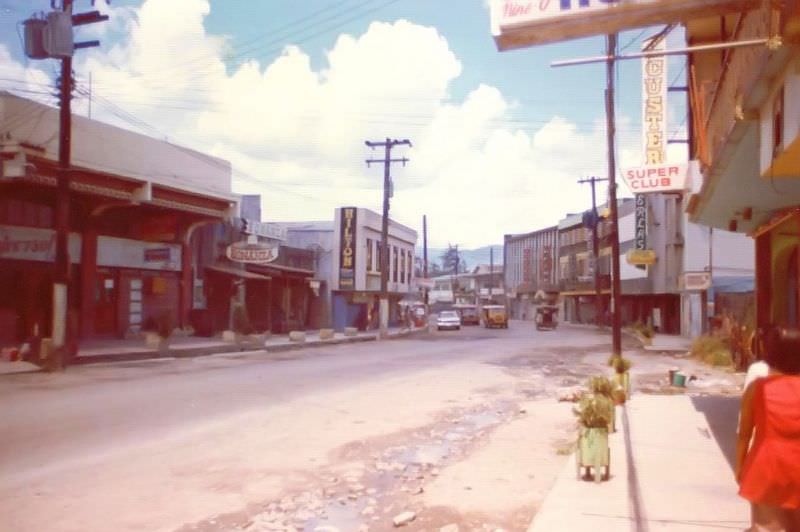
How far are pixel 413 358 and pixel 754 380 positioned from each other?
877 inches

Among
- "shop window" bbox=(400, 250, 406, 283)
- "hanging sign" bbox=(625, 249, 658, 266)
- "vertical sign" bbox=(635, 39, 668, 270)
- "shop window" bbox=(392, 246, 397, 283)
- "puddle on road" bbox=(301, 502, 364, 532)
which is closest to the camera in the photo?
"puddle on road" bbox=(301, 502, 364, 532)

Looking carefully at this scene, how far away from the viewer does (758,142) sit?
7.49m

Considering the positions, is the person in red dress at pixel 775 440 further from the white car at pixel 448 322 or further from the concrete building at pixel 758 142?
the white car at pixel 448 322

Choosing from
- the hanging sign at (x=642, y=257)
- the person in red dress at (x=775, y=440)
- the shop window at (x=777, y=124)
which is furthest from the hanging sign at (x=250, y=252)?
the person in red dress at (x=775, y=440)

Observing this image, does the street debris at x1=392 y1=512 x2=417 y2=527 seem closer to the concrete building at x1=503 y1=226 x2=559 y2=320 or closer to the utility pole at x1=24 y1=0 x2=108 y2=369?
the utility pole at x1=24 y1=0 x2=108 y2=369

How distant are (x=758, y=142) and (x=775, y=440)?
443 cm

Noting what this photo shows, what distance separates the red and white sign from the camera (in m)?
14.3

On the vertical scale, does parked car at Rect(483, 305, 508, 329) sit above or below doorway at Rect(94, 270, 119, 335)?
below

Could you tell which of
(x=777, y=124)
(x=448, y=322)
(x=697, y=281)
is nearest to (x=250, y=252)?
(x=697, y=281)

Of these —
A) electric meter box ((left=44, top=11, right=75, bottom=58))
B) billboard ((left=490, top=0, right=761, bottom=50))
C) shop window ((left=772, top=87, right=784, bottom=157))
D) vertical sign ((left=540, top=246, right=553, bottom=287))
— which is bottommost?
shop window ((left=772, top=87, right=784, bottom=157))

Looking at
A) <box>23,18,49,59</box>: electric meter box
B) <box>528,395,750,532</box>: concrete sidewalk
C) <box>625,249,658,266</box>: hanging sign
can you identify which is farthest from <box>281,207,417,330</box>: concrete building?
<box>528,395,750,532</box>: concrete sidewalk

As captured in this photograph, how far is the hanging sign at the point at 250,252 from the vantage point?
3409 cm

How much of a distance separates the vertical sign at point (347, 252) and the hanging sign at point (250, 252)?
16.9 m

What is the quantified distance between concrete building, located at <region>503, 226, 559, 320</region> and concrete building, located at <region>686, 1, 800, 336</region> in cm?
7595
